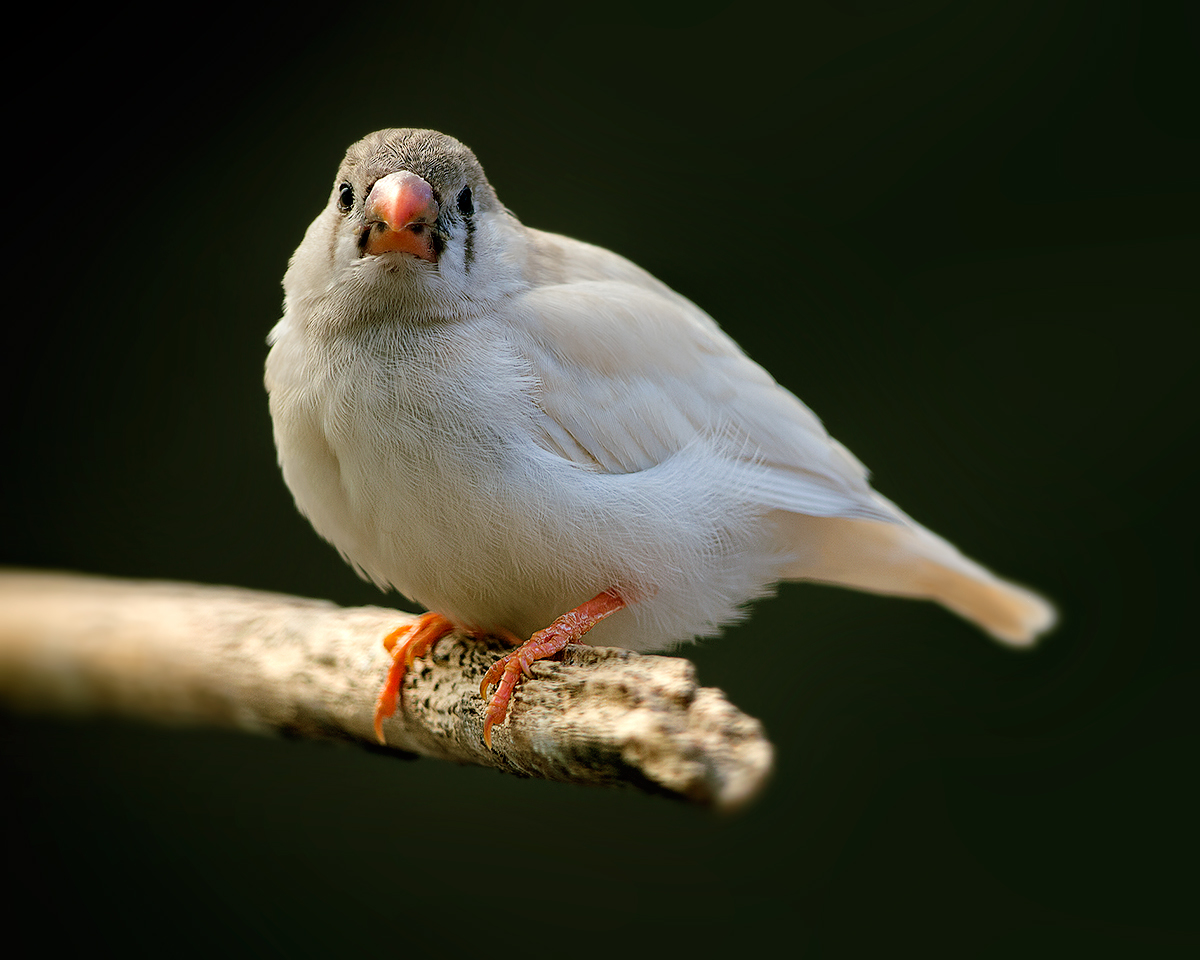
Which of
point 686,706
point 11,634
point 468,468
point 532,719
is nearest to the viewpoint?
point 686,706

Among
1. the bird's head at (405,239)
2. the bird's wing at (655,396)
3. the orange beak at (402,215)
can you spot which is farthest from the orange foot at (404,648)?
the orange beak at (402,215)

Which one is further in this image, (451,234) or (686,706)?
(451,234)

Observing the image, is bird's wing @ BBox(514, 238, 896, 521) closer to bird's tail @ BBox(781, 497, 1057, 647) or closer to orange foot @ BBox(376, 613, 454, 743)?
bird's tail @ BBox(781, 497, 1057, 647)

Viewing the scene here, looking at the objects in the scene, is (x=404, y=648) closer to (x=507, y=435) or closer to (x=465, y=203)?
(x=507, y=435)

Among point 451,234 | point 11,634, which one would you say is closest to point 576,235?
point 451,234

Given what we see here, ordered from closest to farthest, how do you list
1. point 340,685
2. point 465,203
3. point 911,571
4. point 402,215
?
point 402,215 → point 465,203 → point 340,685 → point 911,571

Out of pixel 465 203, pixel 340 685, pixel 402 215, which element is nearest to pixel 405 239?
pixel 402 215

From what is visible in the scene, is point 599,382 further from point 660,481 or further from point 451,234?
point 451,234
